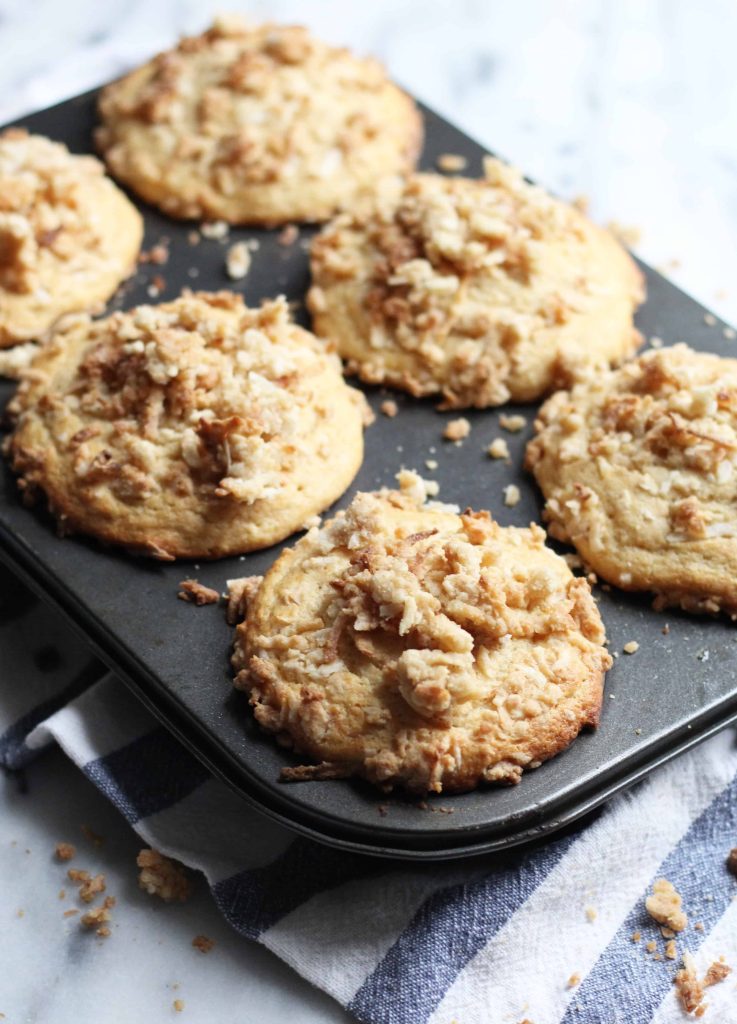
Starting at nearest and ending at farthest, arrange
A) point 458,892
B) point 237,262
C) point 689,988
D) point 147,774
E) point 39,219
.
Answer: point 689,988 < point 458,892 < point 147,774 < point 39,219 < point 237,262

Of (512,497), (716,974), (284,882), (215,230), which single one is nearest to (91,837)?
(284,882)

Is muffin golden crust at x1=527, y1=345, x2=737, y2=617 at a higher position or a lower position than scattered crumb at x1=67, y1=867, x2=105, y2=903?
higher

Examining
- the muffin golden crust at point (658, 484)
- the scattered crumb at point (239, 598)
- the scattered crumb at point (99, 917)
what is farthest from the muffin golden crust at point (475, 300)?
the scattered crumb at point (99, 917)

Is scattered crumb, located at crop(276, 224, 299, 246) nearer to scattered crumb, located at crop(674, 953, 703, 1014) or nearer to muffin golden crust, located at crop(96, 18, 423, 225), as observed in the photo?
muffin golden crust, located at crop(96, 18, 423, 225)

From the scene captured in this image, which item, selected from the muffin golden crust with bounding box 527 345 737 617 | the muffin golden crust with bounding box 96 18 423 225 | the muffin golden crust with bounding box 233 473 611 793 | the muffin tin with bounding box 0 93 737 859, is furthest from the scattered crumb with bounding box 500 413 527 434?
the muffin golden crust with bounding box 96 18 423 225

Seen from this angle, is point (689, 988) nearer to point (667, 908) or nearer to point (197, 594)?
point (667, 908)
